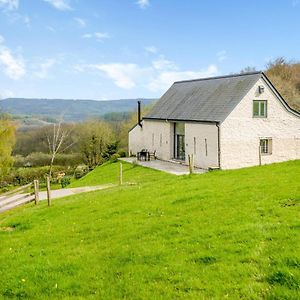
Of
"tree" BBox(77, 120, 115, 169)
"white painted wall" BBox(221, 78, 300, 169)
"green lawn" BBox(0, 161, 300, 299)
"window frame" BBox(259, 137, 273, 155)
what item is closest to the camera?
"green lawn" BBox(0, 161, 300, 299)

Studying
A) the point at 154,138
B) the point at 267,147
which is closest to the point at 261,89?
the point at 267,147

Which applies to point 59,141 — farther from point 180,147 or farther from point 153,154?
point 180,147

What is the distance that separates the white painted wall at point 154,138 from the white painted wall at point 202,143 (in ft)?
11.4

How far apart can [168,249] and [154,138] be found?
31047 millimetres

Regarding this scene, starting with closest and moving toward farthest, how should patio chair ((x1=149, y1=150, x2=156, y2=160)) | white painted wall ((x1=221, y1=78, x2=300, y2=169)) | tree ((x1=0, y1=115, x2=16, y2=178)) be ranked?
white painted wall ((x1=221, y1=78, x2=300, y2=169)) < patio chair ((x1=149, y1=150, x2=156, y2=160)) < tree ((x1=0, y1=115, x2=16, y2=178))

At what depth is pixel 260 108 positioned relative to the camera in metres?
30.9

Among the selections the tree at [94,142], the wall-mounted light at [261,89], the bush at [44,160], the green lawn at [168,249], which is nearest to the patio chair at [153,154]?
the wall-mounted light at [261,89]

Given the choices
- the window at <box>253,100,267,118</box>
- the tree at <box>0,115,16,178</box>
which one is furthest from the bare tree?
the window at <box>253,100,267,118</box>

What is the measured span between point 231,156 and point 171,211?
62.7 ft

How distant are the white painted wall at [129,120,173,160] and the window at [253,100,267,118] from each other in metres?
8.33

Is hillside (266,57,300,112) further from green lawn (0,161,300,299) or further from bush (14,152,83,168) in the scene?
green lawn (0,161,300,299)

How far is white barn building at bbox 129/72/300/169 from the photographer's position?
29484 mm

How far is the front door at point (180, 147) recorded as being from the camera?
115ft

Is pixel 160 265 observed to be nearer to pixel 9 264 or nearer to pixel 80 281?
pixel 80 281
